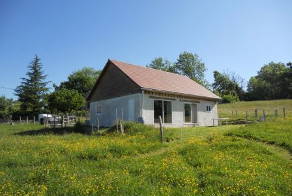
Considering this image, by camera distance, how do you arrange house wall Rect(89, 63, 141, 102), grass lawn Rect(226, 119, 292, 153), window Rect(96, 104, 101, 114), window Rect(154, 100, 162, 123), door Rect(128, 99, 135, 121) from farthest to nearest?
window Rect(96, 104, 101, 114) → window Rect(154, 100, 162, 123) → house wall Rect(89, 63, 141, 102) → door Rect(128, 99, 135, 121) → grass lawn Rect(226, 119, 292, 153)

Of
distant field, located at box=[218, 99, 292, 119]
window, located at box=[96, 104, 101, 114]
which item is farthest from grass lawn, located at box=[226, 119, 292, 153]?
distant field, located at box=[218, 99, 292, 119]

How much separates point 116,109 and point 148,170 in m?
16.4

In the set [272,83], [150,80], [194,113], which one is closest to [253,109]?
[194,113]

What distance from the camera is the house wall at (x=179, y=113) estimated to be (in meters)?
26.3

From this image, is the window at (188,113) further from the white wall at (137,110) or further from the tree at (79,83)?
the tree at (79,83)

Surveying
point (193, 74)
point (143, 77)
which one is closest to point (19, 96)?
A: point (193, 74)

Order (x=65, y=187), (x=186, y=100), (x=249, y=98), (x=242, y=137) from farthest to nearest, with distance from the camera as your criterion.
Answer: (x=249, y=98), (x=186, y=100), (x=242, y=137), (x=65, y=187)

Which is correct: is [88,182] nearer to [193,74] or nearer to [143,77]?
[143,77]

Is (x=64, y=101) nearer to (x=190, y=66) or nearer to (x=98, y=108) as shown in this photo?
(x=98, y=108)

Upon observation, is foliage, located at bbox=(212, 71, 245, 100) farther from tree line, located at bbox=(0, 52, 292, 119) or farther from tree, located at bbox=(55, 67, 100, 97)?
tree, located at bbox=(55, 67, 100, 97)

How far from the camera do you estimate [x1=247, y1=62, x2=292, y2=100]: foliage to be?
85.8m

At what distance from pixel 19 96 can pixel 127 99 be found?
160 ft

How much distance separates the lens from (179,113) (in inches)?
1144

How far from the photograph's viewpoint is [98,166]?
463 inches
